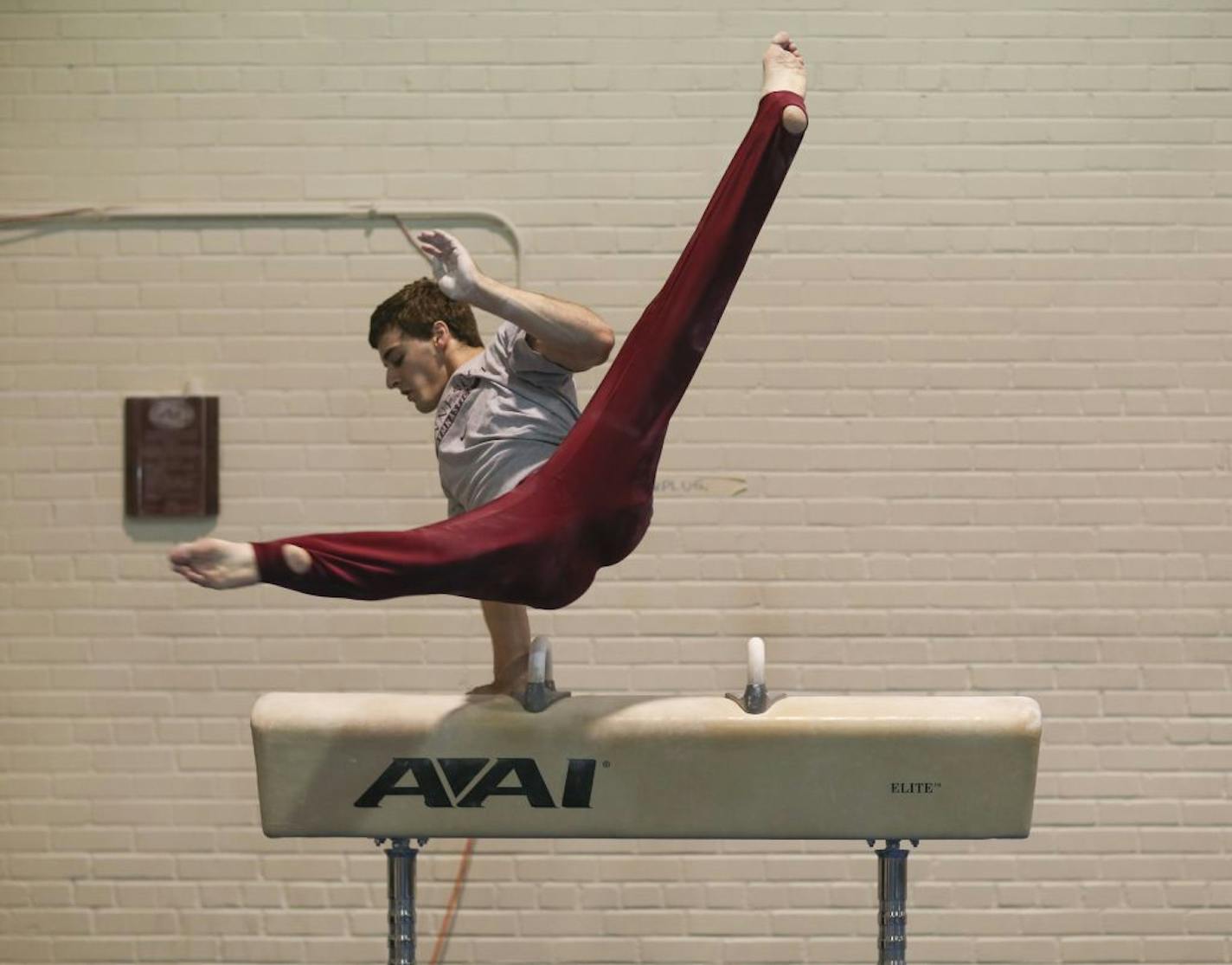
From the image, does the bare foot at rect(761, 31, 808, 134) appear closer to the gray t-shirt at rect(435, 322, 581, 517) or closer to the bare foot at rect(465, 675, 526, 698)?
the gray t-shirt at rect(435, 322, 581, 517)

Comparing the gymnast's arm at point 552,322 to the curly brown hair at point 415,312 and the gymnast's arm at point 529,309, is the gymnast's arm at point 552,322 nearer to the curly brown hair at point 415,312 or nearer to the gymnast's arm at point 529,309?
the gymnast's arm at point 529,309

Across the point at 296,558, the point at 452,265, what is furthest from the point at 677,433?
the point at 296,558

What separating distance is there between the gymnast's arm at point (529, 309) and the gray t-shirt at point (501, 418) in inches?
3.6

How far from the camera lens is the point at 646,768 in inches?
115

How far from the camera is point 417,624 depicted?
4.89 metres

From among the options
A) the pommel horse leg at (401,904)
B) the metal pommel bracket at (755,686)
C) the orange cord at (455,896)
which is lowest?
the orange cord at (455,896)

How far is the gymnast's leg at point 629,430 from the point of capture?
104 inches

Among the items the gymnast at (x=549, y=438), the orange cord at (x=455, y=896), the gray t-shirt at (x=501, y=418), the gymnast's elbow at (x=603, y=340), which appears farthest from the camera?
the orange cord at (x=455, y=896)

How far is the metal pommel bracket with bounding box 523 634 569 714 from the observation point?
9.62ft

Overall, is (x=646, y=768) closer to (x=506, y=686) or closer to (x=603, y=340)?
(x=506, y=686)

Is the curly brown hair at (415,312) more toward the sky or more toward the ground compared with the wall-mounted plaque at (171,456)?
more toward the sky

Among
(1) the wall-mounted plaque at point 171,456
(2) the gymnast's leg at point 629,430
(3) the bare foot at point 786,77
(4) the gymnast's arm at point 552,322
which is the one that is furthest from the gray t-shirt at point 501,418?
(1) the wall-mounted plaque at point 171,456

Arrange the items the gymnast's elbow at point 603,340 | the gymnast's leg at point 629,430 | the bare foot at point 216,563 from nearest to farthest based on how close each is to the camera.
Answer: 1. the bare foot at point 216,563
2. the gymnast's leg at point 629,430
3. the gymnast's elbow at point 603,340

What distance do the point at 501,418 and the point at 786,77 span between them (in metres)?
0.89
